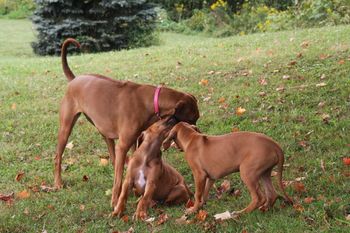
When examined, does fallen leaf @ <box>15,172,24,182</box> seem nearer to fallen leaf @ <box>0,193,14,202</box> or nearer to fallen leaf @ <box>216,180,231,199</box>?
fallen leaf @ <box>0,193,14,202</box>

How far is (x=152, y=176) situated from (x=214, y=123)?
109 inches

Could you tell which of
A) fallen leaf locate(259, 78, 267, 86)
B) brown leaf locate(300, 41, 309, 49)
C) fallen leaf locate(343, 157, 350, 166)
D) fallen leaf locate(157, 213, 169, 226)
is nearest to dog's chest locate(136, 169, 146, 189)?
fallen leaf locate(157, 213, 169, 226)

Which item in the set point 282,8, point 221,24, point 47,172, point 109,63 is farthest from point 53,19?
point 47,172

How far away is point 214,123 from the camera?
7.88m

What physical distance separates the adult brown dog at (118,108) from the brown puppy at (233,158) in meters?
0.31

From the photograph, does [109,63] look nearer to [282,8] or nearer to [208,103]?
[208,103]

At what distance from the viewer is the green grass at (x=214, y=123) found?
503cm

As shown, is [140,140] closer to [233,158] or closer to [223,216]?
[233,158]

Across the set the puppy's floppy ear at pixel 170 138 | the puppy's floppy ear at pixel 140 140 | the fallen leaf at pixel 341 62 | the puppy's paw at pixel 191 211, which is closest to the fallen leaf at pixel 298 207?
the puppy's paw at pixel 191 211

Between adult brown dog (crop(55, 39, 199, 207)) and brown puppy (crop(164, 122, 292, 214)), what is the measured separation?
1.03ft

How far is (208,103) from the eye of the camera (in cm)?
885

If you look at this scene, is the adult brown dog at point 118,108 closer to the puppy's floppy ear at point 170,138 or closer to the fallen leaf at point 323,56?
the puppy's floppy ear at point 170,138

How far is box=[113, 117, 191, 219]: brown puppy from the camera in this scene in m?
5.21

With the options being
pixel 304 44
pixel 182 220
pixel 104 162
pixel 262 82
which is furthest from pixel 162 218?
pixel 304 44
